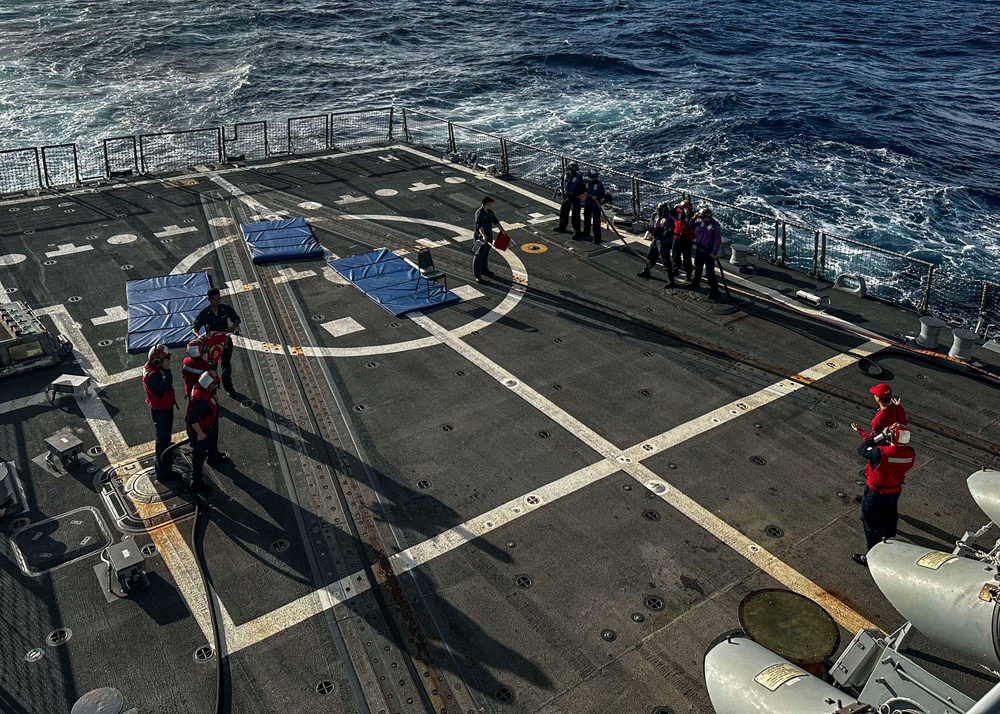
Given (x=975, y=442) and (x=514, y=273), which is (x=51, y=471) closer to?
(x=514, y=273)

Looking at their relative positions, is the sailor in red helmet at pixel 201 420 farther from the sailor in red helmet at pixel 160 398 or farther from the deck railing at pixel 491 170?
the deck railing at pixel 491 170

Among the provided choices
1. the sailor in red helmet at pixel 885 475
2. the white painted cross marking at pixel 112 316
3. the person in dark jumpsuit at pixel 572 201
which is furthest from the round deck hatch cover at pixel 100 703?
the person in dark jumpsuit at pixel 572 201

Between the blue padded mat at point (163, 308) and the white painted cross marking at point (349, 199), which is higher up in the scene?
the white painted cross marking at point (349, 199)

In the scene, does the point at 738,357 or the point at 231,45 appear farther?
the point at 231,45

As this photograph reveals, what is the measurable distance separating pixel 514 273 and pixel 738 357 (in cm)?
763

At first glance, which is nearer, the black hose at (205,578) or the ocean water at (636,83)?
the black hose at (205,578)

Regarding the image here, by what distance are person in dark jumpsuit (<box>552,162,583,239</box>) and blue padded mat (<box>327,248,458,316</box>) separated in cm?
593

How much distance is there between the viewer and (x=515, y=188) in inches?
1233

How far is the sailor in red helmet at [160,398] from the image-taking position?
13820 mm

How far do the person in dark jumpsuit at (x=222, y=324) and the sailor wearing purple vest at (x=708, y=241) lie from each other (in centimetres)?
1252

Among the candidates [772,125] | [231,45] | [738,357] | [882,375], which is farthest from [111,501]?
[231,45]

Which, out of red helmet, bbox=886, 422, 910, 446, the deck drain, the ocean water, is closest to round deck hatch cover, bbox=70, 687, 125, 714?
the deck drain

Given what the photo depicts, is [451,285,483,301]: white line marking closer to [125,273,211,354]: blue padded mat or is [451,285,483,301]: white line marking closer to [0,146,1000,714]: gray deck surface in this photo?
[0,146,1000,714]: gray deck surface

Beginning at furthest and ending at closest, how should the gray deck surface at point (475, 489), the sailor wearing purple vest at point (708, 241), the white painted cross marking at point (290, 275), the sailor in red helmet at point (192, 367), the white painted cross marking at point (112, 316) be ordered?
the white painted cross marking at point (290, 275) → the sailor wearing purple vest at point (708, 241) → the white painted cross marking at point (112, 316) → the sailor in red helmet at point (192, 367) → the gray deck surface at point (475, 489)
